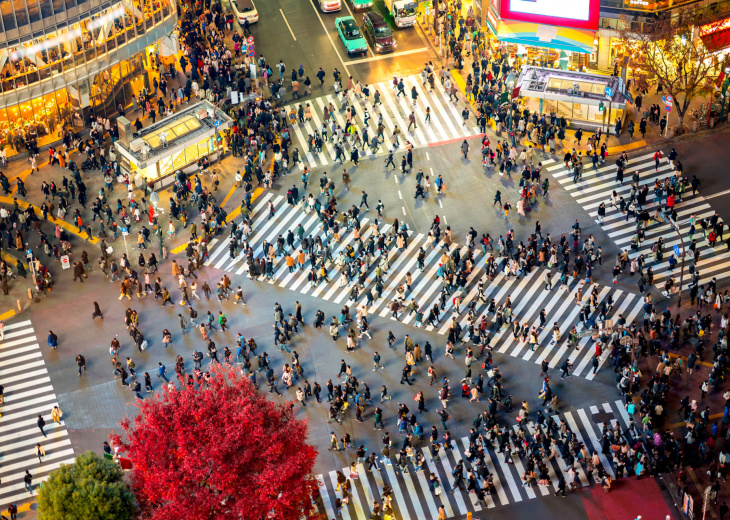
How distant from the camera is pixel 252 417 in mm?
52031

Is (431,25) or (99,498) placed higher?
(431,25)

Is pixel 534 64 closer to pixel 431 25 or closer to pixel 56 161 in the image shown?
pixel 431 25

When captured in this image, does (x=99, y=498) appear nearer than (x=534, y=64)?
Yes

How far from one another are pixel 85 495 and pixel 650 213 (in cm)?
4216

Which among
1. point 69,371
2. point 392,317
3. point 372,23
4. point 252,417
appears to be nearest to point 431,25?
point 372,23

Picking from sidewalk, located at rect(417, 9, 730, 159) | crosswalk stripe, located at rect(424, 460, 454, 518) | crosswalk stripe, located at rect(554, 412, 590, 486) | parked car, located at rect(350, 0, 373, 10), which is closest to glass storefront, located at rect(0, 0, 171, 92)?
parked car, located at rect(350, 0, 373, 10)

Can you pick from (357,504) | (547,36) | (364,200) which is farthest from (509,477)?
(547,36)

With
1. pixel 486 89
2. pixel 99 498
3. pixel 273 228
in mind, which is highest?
pixel 486 89

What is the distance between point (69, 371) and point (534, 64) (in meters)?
43.3

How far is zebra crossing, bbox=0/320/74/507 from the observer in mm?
64250

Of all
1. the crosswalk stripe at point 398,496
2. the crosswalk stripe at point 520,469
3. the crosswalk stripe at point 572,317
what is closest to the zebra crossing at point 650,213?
the crosswalk stripe at point 572,317

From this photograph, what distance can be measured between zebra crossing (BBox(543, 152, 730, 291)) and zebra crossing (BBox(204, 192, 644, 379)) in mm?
4072

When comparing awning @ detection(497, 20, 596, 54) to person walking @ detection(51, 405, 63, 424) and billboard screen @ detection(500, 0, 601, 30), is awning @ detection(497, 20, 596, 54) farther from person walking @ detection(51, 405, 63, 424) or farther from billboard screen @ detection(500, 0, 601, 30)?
person walking @ detection(51, 405, 63, 424)

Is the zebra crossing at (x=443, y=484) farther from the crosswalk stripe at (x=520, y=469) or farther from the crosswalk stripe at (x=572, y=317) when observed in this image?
the crosswalk stripe at (x=572, y=317)
